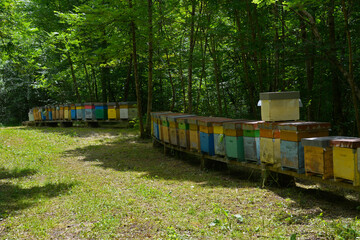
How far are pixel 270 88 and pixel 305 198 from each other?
9797mm

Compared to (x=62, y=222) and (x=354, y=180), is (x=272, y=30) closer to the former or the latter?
(x=354, y=180)

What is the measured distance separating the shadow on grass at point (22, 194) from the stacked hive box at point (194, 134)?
129 inches

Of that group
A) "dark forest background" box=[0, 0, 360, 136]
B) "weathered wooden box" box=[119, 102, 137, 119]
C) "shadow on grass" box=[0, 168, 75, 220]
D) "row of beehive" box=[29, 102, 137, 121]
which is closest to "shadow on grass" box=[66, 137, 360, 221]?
"shadow on grass" box=[0, 168, 75, 220]

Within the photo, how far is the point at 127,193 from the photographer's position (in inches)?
284

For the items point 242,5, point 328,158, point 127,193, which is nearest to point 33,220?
point 127,193

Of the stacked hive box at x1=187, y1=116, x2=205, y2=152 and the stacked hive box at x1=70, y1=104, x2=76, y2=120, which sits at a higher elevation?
the stacked hive box at x1=70, y1=104, x2=76, y2=120

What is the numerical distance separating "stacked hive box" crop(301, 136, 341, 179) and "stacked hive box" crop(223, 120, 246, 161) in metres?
1.89

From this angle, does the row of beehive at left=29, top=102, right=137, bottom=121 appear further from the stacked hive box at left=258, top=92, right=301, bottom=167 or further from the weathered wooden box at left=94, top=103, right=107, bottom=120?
the stacked hive box at left=258, top=92, right=301, bottom=167

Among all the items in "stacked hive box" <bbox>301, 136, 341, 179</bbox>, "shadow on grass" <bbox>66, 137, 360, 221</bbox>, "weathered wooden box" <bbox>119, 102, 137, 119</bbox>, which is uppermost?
"weathered wooden box" <bbox>119, 102, 137, 119</bbox>

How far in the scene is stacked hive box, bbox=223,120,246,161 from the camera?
25.6 feet

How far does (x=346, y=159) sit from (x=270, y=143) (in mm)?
1786

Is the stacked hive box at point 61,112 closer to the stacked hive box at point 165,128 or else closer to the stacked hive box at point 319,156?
the stacked hive box at point 165,128

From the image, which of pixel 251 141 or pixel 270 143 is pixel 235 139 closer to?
pixel 251 141

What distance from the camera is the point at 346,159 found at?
5402 mm
